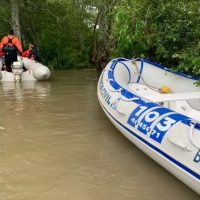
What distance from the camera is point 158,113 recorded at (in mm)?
4090

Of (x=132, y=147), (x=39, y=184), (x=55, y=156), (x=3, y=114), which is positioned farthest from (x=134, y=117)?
(x=3, y=114)

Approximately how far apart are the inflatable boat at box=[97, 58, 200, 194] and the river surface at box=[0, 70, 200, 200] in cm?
21

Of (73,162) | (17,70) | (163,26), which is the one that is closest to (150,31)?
(163,26)

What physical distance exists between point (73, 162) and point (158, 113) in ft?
3.44

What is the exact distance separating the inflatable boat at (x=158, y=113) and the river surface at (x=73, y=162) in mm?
209

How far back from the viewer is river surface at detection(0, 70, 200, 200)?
11.9 feet

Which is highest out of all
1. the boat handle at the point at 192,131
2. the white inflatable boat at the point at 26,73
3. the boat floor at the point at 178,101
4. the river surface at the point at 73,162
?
the boat handle at the point at 192,131

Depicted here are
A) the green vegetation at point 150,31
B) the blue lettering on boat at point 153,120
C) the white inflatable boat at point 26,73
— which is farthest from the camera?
the white inflatable boat at point 26,73

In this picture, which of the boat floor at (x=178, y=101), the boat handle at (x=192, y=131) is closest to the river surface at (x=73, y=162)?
the boat handle at (x=192, y=131)

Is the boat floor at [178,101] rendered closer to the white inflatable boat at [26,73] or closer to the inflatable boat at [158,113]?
the inflatable boat at [158,113]

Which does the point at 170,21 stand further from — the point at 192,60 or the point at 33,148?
the point at 33,148

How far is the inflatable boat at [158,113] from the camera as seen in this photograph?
340 centimetres

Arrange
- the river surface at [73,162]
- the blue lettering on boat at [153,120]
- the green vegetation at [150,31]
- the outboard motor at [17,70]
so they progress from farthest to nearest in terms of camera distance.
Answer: the outboard motor at [17,70] → the green vegetation at [150,31] → the blue lettering on boat at [153,120] → the river surface at [73,162]

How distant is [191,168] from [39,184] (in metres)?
1.41
